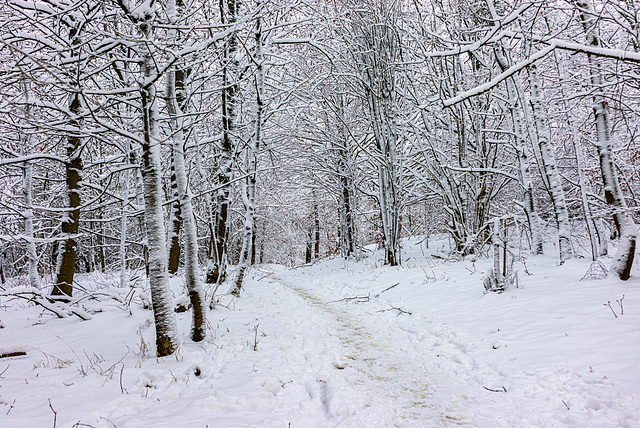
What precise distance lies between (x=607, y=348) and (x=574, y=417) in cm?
120

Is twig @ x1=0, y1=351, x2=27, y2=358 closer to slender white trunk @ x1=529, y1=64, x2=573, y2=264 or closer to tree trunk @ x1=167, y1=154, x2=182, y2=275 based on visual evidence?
tree trunk @ x1=167, y1=154, x2=182, y2=275

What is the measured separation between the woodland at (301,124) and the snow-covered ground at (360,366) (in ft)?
1.99

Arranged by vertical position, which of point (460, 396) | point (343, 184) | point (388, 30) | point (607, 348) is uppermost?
point (388, 30)

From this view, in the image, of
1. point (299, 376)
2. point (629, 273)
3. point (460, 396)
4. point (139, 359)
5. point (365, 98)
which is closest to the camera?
point (460, 396)

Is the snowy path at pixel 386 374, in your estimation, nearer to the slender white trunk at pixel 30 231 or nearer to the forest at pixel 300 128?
the forest at pixel 300 128

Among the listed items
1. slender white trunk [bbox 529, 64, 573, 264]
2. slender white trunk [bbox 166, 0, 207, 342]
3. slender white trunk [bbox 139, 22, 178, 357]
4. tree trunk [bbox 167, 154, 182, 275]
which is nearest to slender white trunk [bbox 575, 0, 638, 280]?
slender white trunk [bbox 529, 64, 573, 264]

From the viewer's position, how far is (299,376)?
3668 millimetres

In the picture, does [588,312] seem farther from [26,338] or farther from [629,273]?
[26,338]

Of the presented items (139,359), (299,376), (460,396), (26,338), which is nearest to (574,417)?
(460,396)

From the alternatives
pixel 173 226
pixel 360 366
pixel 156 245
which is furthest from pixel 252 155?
pixel 360 366

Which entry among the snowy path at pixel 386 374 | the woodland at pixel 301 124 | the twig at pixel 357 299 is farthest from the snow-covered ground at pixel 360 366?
the twig at pixel 357 299

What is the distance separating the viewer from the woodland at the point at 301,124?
4156 millimetres

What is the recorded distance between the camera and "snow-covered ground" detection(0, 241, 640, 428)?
2.76 metres

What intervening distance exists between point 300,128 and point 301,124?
1.77 feet
